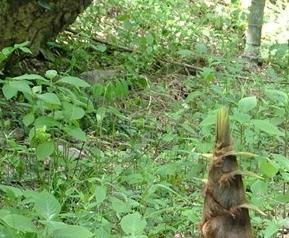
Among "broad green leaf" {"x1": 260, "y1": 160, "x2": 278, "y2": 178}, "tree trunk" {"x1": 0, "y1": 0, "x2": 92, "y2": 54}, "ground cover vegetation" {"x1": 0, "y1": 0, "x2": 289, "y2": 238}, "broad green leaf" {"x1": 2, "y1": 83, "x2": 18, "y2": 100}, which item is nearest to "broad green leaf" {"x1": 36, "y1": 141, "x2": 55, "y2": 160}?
"ground cover vegetation" {"x1": 0, "y1": 0, "x2": 289, "y2": 238}

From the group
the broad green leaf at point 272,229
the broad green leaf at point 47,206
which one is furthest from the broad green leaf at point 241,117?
the broad green leaf at point 47,206

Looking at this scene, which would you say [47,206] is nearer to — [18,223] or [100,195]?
[18,223]

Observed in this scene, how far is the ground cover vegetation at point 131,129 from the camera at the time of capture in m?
2.97

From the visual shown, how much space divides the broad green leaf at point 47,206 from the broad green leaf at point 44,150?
1099 millimetres

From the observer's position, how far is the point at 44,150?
346 cm

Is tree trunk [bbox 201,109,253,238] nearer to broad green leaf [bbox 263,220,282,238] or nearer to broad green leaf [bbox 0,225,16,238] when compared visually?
broad green leaf [bbox 0,225,16,238]

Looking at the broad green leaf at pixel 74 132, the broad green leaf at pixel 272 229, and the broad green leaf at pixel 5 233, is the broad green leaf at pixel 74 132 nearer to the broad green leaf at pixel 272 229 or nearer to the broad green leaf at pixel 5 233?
the broad green leaf at pixel 272 229

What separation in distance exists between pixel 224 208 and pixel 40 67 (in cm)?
433

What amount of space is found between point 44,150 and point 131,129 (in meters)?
1.57

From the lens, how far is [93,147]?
4.40 m

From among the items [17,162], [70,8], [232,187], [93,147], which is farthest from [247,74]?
[232,187]

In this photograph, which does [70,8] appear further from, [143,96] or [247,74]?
[247,74]

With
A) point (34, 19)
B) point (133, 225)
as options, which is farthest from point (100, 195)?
point (34, 19)

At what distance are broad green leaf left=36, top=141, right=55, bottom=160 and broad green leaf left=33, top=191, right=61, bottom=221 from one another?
3.61ft
